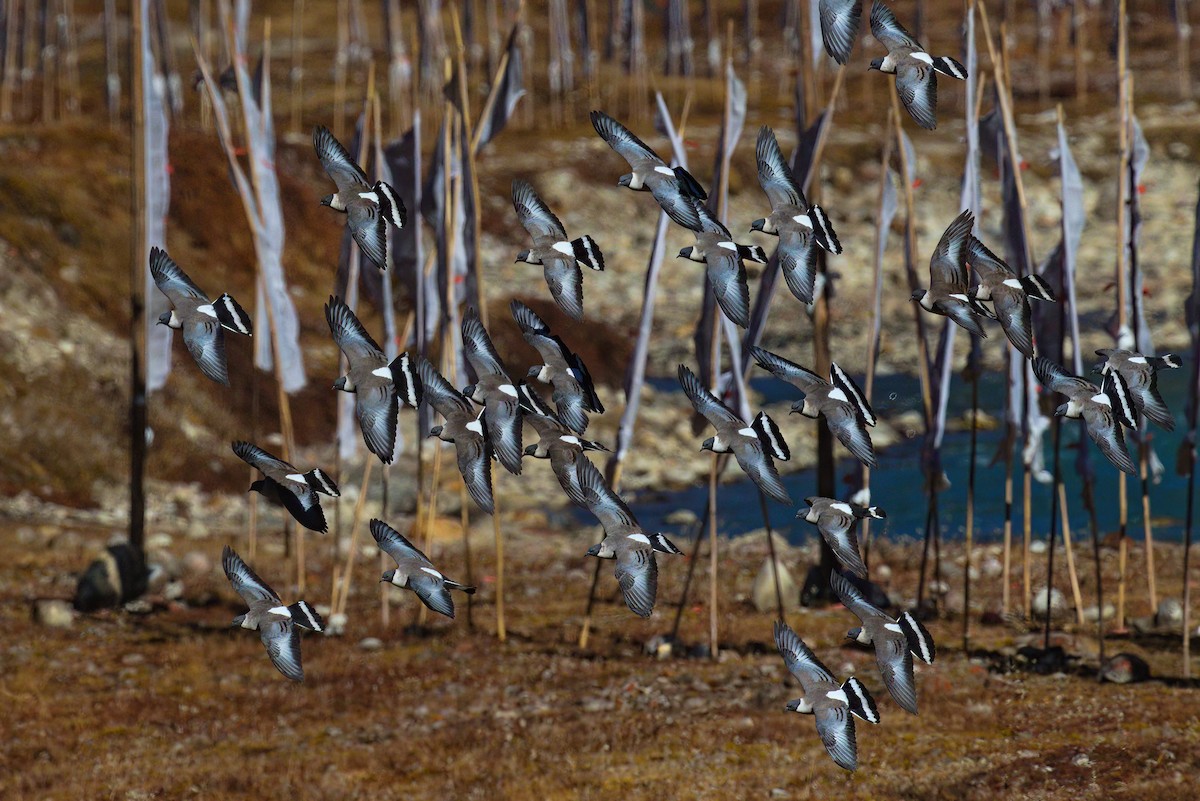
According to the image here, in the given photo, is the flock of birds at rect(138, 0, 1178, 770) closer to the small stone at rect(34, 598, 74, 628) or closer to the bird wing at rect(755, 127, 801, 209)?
the bird wing at rect(755, 127, 801, 209)

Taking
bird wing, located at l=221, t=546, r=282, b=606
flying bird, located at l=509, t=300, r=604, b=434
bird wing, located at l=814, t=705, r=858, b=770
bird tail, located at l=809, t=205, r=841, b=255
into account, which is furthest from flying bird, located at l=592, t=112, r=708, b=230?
bird wing, located at l=221, t=546, r=282, b=606

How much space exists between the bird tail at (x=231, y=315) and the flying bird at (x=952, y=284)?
2.95 meters

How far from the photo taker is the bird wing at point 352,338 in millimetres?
6254

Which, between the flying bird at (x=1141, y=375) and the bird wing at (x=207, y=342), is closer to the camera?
the bird wing at (x=207, y=342)

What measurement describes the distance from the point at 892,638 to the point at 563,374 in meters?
1.90

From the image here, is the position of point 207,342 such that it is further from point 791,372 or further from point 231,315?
point 791,372

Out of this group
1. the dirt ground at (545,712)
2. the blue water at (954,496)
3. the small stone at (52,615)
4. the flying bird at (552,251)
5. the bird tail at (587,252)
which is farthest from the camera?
the blue water at (954,496)

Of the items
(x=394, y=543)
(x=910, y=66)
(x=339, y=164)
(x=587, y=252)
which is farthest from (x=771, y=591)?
(x=339, y=164)

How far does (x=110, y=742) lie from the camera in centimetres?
1171

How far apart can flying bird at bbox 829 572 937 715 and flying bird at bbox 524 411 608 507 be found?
4.01 feet

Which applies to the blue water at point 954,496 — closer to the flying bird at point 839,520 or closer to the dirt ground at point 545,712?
the dirt ground at point 545,712

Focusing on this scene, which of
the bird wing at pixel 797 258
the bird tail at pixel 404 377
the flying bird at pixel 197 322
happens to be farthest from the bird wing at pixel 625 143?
the flying bird at pixel 197 322

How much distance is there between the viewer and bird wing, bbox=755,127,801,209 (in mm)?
6508

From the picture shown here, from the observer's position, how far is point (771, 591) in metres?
16.0
